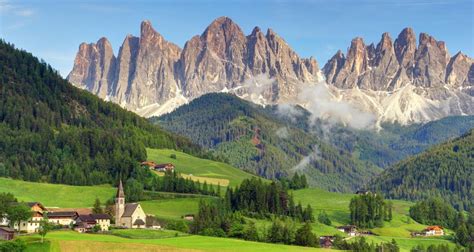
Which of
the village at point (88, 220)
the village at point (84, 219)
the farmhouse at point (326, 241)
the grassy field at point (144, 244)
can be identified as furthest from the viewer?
the farmhouse at point (326, 241)

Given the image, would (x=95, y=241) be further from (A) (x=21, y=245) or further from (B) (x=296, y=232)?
(B) (x=296, y=232)

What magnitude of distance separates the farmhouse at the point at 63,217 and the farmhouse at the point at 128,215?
10.7 meters

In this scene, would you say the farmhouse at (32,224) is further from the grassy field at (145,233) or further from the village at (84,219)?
the grassy field at (145,233)

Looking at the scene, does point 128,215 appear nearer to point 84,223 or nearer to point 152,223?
point 152,223

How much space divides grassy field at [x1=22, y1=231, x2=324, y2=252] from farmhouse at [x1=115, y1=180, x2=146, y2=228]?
2430 centimetres

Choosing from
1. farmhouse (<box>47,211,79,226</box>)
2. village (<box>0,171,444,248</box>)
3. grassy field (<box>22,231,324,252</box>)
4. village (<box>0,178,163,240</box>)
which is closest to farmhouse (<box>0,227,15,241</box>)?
village (<box>0,178,163,240</box>)

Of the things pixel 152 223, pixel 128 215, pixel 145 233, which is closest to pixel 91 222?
pixel 128 215

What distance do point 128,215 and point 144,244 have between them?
46732mm

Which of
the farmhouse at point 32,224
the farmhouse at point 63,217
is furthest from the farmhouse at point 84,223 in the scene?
the farmhouse at point 32,224

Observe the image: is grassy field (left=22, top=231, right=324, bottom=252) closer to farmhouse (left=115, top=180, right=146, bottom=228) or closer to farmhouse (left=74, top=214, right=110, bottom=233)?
farmhouse (left=74, top=214, right=110, bottom=233)

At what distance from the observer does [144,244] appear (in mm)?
135875

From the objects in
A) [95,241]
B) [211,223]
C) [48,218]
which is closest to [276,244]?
[211,223]

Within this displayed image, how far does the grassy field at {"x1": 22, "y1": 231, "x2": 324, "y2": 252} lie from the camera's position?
131250 mm

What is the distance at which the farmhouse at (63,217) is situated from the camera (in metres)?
172
